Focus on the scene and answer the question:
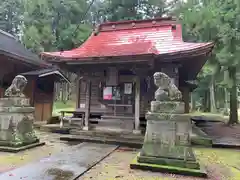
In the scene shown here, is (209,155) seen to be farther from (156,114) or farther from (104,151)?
(104,151)

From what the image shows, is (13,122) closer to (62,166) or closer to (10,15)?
(62,166)

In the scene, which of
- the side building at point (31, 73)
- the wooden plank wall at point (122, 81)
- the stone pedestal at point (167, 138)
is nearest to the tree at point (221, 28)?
the wooden plank wall at point (122, 81)

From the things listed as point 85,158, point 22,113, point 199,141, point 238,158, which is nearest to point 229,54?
point 199,141

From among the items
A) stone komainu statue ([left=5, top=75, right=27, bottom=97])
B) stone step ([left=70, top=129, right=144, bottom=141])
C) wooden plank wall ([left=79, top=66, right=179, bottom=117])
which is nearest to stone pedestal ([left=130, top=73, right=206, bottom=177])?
stone step ([left=70, top=129, right=144, bottom=141])

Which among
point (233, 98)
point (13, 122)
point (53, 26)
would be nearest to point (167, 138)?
point (13, 122)

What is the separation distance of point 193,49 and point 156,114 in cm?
294

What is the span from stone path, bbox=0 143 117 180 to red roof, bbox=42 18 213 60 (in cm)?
318

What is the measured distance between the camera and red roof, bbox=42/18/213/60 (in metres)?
6.92

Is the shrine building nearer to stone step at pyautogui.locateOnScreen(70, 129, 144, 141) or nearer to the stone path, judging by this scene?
stone step at pyautogui.locateOnScreen(70, 129, 144, 141)

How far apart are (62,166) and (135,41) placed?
19.3ft

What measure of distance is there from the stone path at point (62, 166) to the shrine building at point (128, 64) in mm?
2612

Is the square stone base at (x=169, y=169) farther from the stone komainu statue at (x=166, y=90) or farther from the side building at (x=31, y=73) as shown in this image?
the side building at (x=31, y=73)

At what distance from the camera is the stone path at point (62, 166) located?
357 centimetres

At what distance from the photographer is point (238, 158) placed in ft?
17.5
